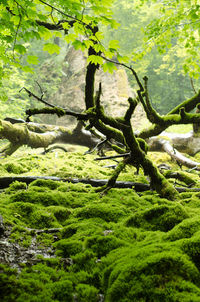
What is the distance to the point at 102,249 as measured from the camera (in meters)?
2.31

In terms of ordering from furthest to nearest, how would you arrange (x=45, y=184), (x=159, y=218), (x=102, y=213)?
(x=45, y=184) < (x=102, y=213) < (x=159, y=218)

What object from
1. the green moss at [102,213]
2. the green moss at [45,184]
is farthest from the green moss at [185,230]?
the green moss at [45,184]

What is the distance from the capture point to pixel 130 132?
163 inches

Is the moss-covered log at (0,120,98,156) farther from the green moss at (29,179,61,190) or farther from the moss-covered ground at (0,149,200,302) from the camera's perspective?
the moss-covered ground at (0,149,200,302)

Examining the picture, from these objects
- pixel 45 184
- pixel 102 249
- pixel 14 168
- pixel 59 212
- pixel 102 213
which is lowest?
pixel 14 168

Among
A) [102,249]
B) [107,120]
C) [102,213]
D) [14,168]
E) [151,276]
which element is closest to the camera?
[151,276]

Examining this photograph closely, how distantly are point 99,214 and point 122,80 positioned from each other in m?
20.2

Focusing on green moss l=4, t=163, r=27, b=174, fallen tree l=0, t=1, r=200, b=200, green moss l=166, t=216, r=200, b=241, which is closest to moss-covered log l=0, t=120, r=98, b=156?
fallen tree l=0, t=1, r=200, b=200

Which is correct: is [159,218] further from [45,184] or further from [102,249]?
[45,184]

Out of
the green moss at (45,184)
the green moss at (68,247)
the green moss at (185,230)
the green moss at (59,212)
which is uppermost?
the green moss at (185,230)

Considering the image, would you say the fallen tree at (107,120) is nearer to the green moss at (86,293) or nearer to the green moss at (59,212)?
the green moss at (59,212)

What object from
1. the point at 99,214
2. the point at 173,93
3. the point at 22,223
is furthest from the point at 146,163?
the point at 173,93

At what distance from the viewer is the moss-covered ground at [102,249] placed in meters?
1.54

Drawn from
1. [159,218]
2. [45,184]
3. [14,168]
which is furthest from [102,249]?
[14,168]
